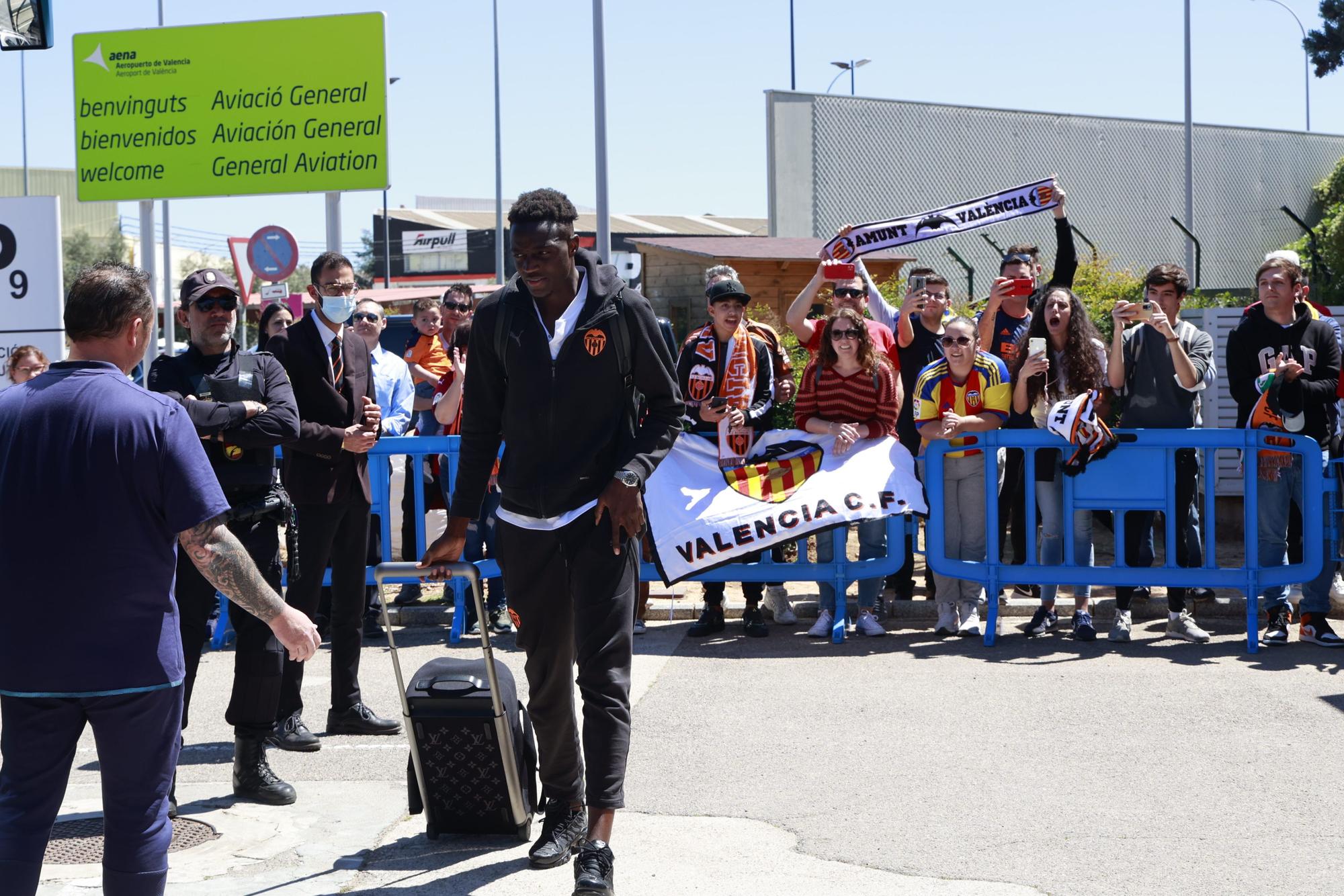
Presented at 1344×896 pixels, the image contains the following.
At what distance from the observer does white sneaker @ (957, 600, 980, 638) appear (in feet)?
28.6

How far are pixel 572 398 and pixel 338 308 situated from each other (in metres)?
2.21

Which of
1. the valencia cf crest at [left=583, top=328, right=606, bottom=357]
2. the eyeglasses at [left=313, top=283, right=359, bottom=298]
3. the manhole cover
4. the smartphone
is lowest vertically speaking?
the manhole cover

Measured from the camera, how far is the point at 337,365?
6.74 meters

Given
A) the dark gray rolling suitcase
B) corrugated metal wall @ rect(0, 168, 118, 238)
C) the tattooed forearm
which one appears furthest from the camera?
corrugated metal wall @ rect(0, 168, 118, 238)

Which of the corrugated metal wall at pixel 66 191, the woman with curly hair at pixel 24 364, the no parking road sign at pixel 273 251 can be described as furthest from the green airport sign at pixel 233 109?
the corrugated metal wall at pixel 66 191

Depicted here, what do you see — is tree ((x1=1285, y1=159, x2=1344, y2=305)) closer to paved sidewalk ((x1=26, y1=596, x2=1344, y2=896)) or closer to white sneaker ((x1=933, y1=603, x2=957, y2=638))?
white sneaker ((x1=933, y1=603, x2=957, y2=638))

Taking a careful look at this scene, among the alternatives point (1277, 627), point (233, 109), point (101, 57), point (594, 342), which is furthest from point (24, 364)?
point (101, 57)

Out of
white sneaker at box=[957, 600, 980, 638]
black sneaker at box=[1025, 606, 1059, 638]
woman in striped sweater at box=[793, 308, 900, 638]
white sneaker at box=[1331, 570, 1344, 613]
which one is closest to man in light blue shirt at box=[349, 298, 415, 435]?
woman in striped sweater at box=[793, 308, 900, 638]

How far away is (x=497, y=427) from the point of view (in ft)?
16.6

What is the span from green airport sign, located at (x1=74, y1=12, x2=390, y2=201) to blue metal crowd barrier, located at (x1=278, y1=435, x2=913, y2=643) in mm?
9153

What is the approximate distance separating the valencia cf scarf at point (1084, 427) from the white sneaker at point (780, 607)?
83.0 inches

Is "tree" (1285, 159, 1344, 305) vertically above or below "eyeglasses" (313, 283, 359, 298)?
above

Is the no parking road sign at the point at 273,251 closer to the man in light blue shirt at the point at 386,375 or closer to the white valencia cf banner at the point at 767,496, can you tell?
the man in light blue shirt at the point at 386,375

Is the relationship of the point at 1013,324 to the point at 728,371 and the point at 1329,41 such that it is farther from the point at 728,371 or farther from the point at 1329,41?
the point at 1329,41
